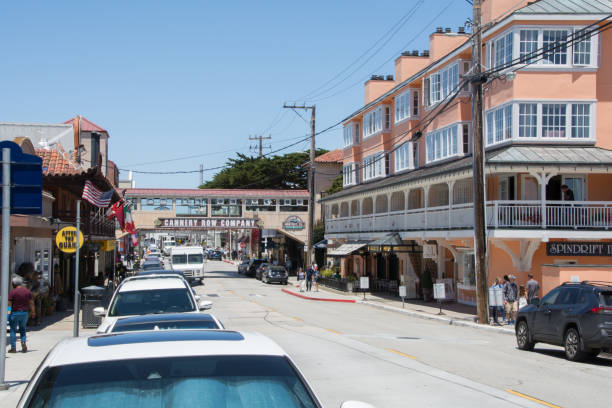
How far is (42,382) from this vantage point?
159 inches

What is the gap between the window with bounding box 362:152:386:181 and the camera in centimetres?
4808

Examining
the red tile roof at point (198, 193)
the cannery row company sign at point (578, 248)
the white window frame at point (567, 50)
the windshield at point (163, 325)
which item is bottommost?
the windshield at point (163, 325)

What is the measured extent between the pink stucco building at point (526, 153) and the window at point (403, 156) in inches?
122

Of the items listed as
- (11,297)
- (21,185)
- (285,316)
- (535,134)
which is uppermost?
(535,134)

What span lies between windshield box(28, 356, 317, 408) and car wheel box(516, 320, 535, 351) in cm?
1581

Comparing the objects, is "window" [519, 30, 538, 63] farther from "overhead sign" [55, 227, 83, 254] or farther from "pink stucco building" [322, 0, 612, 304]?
"overhead sign" [55, 227, 83, 254]

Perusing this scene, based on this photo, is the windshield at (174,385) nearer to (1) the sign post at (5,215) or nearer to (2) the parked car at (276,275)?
(1) the sign post at (5,215)

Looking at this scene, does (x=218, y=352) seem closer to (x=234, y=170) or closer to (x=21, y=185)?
(x=21, y=185)

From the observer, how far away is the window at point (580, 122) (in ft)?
99.2

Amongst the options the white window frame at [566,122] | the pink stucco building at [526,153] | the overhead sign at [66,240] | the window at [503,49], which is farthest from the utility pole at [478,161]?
the overhead sign at [66,240]

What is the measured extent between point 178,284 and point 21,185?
4320 mm

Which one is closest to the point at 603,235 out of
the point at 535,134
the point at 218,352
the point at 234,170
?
the point at 535,134

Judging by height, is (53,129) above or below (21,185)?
above

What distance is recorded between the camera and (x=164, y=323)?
28.3 ft
